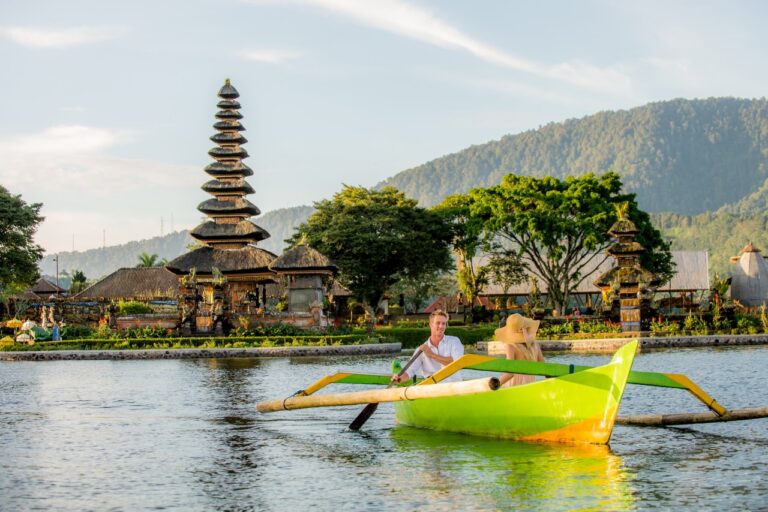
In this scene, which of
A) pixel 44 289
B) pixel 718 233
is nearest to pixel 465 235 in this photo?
pixel 44 289

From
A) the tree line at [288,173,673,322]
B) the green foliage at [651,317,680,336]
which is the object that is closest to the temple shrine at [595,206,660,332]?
the green foliage at [651,317,680,336]

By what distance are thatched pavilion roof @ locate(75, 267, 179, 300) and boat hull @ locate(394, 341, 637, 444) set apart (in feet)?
193

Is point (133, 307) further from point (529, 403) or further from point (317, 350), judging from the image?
point (529, 403)

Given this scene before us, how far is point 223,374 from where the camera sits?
3312 cm

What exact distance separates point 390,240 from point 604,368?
171 feet

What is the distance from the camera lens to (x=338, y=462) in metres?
15.7

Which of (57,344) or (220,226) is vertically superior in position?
(220,226)

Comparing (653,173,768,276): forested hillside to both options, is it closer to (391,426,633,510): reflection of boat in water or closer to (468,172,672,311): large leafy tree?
(468,172,672,311): large leafy tree

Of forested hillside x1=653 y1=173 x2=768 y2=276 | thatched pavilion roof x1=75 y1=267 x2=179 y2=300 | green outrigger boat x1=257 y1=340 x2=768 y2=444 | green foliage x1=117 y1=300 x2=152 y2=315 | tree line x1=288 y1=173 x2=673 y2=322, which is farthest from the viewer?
forested hillside x1=653 y1=173 x2=768 y2=276

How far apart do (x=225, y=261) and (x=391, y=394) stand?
156 feet

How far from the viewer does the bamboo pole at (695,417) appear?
17.2 metres

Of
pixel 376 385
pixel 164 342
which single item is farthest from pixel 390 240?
pixel 376 385

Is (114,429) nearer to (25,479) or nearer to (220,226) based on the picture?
(25,479)

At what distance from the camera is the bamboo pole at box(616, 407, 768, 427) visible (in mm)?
17156
